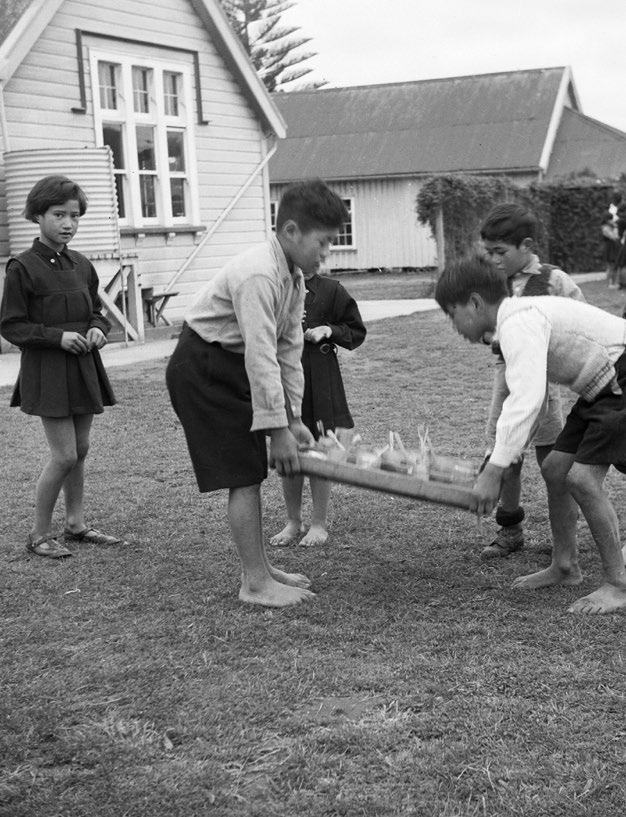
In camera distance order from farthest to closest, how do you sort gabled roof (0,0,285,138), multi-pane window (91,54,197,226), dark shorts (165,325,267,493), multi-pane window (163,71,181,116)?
multi-pane window (163,71,181,116)
multi-pane window (91,54,197,226)
gabled roof (0,0,285,138)
dark shorts (165,325,267,493)

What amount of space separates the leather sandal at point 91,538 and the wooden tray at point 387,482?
61.4 inches

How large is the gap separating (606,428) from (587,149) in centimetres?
3079

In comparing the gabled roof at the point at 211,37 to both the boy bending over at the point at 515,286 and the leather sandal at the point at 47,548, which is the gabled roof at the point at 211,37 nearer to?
the leather sandal at the point at 47,548

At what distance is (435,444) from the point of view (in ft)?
24.8

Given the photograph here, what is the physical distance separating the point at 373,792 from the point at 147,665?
3.88 ft

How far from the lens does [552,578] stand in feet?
14.7

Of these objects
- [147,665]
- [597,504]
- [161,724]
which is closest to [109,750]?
[161,724]

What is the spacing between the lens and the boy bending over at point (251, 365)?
4070mm

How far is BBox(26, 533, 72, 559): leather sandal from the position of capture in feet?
16.8

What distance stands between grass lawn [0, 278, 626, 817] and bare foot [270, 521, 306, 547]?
0.31ft

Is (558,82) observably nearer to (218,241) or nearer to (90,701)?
(218,241)

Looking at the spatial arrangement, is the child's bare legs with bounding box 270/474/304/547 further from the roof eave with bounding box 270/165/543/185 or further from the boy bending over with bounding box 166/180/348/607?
the roof eave with bounding box 270/165/543/185

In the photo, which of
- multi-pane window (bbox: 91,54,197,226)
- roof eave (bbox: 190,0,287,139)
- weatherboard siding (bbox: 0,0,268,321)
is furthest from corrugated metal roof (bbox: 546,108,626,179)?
multi-pane window (bbox: 91,54,197,226)

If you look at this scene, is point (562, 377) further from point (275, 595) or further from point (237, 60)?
point (237, 60)
